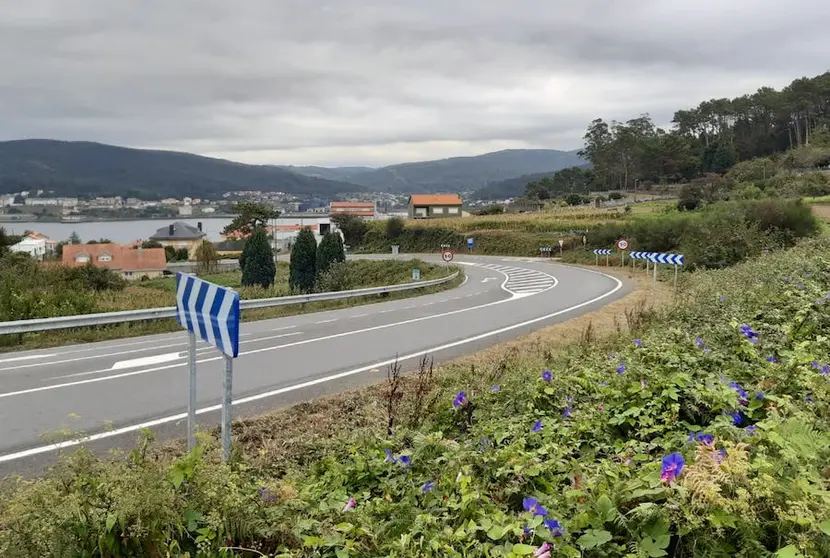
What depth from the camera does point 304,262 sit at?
42500 millimetres

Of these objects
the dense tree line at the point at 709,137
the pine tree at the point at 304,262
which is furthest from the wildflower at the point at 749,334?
the dense tree line at the point at 709,137

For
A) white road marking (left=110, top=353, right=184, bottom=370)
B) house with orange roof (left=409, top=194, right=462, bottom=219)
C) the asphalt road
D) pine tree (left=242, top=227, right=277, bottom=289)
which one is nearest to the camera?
the asphalt road

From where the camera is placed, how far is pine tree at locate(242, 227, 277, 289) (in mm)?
46812

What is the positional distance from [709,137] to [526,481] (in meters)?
120

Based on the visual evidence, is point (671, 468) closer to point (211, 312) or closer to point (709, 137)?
point (211, 312)

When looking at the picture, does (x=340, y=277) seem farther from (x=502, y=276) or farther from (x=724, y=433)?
(x=724, y=433)

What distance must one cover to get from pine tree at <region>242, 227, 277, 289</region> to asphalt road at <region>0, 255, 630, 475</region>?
98.9 feet

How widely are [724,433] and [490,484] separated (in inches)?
57.6

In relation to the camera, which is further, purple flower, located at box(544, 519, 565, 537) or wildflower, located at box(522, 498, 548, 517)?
wildflower, located at box(522, 498, 548, 517)

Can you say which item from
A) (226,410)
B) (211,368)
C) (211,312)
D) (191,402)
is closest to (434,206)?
(211,368)

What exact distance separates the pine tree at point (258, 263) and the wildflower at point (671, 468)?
4540cm

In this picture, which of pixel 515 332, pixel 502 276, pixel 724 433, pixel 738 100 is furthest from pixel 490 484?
pixel 738 100

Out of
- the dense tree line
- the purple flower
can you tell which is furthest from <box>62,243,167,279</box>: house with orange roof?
the purple flower

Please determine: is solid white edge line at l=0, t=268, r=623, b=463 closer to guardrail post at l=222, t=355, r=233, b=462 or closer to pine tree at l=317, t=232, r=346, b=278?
guardrail post at l=222, t=355, r=233, b=462
